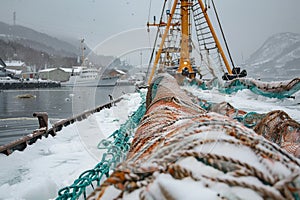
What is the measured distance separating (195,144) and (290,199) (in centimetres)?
28

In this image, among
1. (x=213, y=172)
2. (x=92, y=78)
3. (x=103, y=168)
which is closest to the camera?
(x=213, y=172)

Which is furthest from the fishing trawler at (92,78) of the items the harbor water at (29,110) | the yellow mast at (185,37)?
the yellow mast at (185,37)

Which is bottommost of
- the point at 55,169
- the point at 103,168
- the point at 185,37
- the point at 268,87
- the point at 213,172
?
the point at 55,169

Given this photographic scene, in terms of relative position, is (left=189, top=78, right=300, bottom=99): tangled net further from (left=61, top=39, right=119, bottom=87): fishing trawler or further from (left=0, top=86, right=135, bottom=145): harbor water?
(left=61, top=39, right=119, bottom=87): fishing trawler

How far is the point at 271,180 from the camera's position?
0.54 metres

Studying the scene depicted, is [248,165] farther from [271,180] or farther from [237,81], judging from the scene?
[237,81]

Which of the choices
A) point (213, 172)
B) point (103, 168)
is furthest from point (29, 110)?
point (213, 172)

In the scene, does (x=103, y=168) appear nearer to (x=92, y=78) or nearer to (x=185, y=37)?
(x=185, y=37)

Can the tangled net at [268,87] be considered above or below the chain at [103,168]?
above

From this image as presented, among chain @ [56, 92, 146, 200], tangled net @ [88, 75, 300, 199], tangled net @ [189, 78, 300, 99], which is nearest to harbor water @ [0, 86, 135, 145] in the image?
chain @ [56, 92, 146, 200]

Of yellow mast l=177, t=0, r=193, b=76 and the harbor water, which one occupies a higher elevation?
yellow mast l=177, t=0, r=193, b=76

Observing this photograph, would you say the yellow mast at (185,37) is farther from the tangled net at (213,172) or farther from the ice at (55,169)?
the tangled net at (213,172)

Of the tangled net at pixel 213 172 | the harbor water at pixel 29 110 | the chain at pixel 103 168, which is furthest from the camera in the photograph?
the harbor water at pixel 29 110

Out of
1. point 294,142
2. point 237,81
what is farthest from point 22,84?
point 294,142
